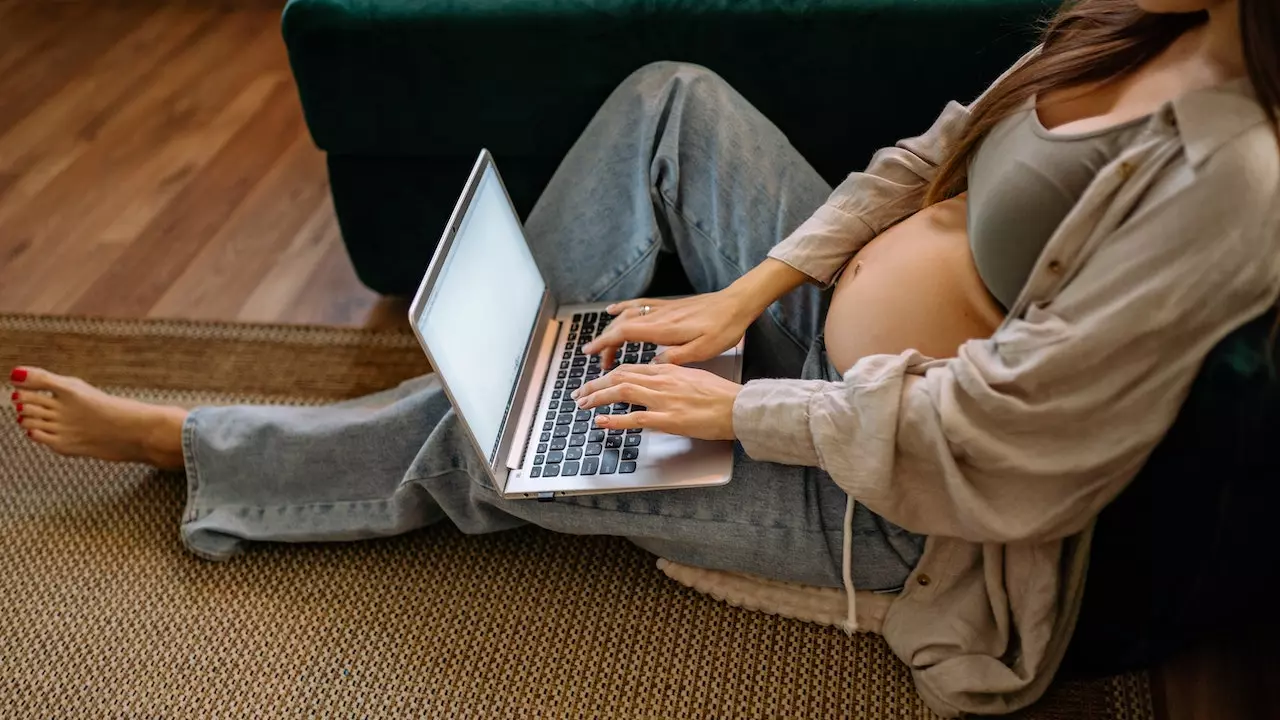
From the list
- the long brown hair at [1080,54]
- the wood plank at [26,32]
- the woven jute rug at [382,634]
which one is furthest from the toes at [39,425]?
the wood plank at [26,32]

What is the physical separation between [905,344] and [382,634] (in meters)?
0.74

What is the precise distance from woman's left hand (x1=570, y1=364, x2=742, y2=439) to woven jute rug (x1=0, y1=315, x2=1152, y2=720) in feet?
1.12

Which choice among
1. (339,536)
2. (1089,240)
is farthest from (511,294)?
(1089,240)

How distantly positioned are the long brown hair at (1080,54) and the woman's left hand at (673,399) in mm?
361

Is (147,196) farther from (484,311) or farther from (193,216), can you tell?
(484,311)

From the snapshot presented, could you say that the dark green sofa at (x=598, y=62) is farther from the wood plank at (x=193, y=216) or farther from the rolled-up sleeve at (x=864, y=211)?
the wood plank at (x=193, y=216)

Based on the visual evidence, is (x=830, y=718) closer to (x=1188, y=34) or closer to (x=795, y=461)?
(x=795, y=461)

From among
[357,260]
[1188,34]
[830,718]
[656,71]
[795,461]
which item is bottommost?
[830,718]

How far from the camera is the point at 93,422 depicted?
1412 millimetres

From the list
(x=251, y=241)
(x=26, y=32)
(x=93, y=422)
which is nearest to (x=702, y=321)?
(x=93, y=422)

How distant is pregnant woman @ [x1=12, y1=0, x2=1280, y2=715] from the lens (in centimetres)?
81

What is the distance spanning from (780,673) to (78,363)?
130cm

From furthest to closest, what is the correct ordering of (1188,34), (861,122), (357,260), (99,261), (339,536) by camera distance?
(99,261) < (357,260) < (861,122) < (339,536) < (1188,34)

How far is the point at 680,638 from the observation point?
126 cm
